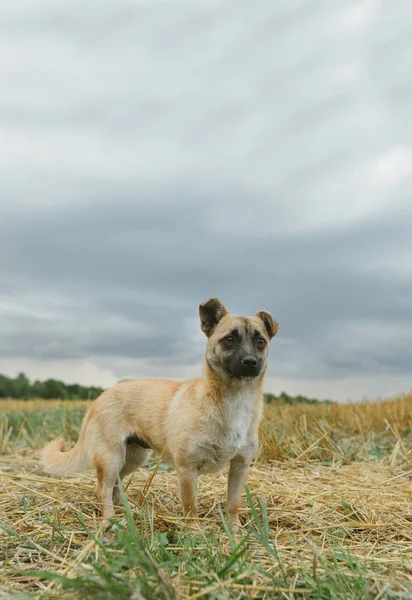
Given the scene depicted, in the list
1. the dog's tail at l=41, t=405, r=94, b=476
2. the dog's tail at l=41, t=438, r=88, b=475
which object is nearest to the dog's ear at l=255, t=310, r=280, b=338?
the dog's tail at l=41, t=405, r=94, b=476

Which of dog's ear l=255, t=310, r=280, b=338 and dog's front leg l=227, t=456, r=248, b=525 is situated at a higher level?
dog's ear l=255, t=310, r=280, b=338

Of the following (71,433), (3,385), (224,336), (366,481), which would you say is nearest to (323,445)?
(366,481)

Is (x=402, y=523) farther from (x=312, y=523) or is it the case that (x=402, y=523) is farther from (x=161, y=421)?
(x=161, y=421)

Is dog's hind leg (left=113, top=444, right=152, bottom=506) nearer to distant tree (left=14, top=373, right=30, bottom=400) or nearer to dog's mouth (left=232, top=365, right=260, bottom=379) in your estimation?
dog's mouth (left=232, top=365, right=260, bottom=379)

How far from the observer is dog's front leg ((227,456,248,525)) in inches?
205

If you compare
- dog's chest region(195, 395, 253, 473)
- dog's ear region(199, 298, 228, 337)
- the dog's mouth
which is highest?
dog's ear region(199, 298, 228, 337)

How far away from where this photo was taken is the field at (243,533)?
3.15 m

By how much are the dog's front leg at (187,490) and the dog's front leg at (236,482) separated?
0.33 m

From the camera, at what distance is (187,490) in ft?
16.8

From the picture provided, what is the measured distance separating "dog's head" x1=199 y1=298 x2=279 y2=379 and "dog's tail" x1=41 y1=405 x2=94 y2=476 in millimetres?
1853

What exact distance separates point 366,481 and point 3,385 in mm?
29663

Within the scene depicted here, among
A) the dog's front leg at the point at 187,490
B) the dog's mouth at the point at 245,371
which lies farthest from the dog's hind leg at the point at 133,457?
the dog's mouth at the point at 245,371

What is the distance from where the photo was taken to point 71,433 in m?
11.4

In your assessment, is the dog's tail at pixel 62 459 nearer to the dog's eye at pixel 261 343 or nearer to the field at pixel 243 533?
the field at pixel 243 533
